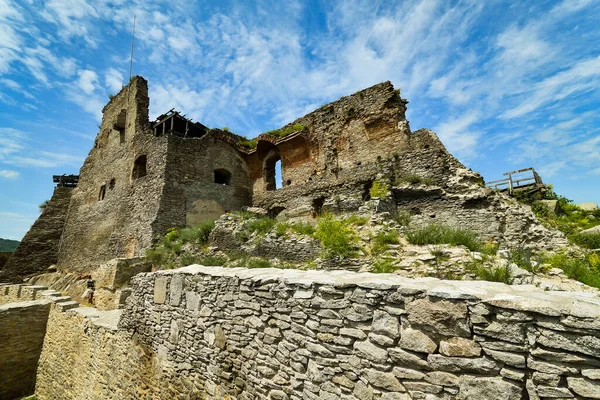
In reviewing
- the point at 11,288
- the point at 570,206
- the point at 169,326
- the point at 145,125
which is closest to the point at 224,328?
the point at 169,326

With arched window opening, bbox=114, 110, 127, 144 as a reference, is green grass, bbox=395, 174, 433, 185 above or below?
below

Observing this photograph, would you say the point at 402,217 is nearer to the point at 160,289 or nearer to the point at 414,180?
the point at 414,180

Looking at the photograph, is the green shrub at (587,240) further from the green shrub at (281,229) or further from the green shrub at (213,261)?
the green shrub at (213,261)

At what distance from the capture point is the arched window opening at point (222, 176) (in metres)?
17.1

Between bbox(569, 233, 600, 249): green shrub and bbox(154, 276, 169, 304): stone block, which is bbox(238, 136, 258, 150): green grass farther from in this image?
bbox(569, 233, 600, 249): green shrub

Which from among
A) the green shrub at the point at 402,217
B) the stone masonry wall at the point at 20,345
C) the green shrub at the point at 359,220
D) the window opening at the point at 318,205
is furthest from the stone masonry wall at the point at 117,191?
the green shrub at the point at 402,217

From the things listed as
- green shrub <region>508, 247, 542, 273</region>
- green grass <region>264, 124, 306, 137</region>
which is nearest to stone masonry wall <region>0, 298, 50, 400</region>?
green grass <region>264, 124, 306, 137</region>

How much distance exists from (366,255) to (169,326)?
15.5ft

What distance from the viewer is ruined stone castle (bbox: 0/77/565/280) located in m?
9.72

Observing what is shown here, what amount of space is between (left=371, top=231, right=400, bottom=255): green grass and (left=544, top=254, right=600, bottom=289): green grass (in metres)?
3.37

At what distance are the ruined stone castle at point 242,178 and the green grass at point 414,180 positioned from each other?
0.40 feet

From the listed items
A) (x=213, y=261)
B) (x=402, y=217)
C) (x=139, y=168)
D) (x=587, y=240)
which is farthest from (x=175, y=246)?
(x=587, y=240)

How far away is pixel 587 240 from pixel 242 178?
15.6m

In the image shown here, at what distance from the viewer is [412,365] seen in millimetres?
2371
